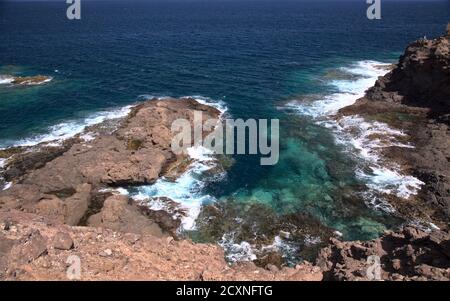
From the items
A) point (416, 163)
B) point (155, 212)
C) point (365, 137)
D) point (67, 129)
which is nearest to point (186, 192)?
point (155, 212)

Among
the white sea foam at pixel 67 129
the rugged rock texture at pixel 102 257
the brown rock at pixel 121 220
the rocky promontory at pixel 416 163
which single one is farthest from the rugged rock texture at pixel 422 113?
the white sea foam at pixel 67 129

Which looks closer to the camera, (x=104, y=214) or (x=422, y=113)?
(x=104, y=214)

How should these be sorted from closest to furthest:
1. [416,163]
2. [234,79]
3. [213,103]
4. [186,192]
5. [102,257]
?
[102,257] → [186,192] → [416,163] → [213,103] → [234,79]

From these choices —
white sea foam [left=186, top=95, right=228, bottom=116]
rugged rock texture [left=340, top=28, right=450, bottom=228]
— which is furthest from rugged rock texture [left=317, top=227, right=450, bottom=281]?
white sea foam [left=186, top=95, right=228, bottom=116]

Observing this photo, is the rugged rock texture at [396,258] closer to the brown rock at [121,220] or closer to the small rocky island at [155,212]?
the small rocky island at [155,212]

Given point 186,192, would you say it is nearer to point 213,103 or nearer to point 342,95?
point 213,103

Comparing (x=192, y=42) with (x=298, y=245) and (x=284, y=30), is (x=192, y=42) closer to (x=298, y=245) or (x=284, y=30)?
(x=284, y=30)

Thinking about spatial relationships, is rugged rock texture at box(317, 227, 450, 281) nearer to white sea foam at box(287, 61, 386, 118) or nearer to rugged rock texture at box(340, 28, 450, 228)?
rugged rock texture at box(340, 28, 450, 228)
